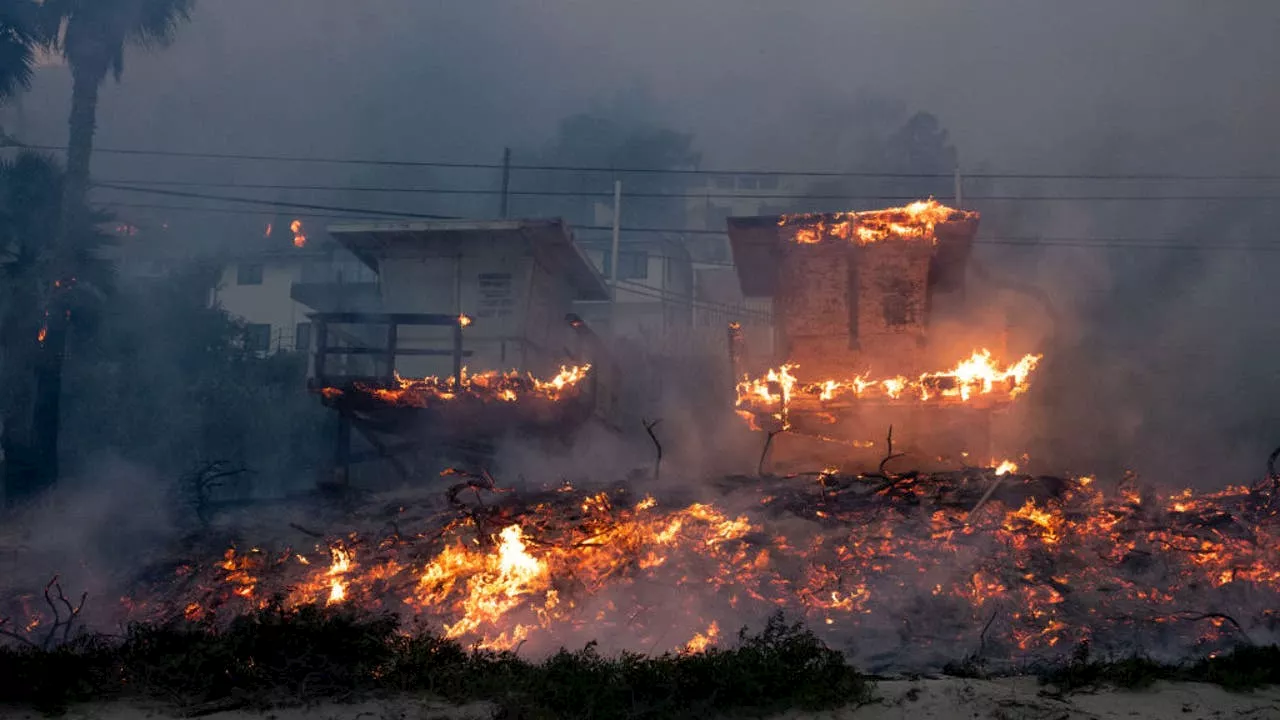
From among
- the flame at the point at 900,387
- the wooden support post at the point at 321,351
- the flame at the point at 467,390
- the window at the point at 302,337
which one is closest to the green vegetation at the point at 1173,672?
the flame at the point at 900,387

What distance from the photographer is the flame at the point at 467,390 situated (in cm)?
1641

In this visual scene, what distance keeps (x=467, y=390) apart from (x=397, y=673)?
32.9ft

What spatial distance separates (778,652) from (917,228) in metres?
11.2

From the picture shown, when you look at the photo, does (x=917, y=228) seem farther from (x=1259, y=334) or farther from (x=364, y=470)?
(x=1259, y=334)

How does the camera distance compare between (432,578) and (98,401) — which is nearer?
(432,578)

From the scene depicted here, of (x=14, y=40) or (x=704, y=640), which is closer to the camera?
(x=704, y=640)

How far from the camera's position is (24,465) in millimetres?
17859

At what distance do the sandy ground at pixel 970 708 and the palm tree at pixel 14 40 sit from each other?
18.1m

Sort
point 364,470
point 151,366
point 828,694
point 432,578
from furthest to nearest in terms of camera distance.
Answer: point 151,366 < point 364,470 < point 432,578 < point 828,694

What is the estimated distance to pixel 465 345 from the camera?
20.6m

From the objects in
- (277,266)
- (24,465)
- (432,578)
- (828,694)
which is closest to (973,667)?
(828,694)

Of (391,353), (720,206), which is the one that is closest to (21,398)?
(391,353)

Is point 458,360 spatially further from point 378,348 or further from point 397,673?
point 397,673

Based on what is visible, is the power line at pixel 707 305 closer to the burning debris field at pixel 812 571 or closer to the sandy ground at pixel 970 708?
the burning debris field at pixel 812 571
